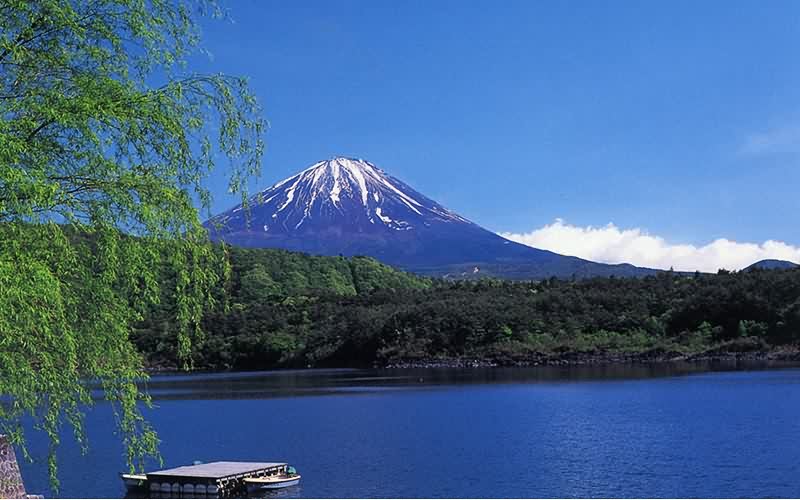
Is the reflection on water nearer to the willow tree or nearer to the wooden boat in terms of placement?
the wooden boat

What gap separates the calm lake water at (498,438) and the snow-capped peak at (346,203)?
122m

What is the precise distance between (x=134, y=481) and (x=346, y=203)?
153 meters

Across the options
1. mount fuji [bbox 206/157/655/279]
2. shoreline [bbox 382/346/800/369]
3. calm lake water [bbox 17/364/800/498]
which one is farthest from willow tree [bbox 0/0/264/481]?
mount fuji [bbox 206/157/655/279]

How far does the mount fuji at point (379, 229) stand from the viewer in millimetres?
147750

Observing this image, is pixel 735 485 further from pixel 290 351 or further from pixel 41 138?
pixel 290 351

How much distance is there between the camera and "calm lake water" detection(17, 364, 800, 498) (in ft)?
61.7

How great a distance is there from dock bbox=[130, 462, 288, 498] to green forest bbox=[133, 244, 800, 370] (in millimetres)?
44394

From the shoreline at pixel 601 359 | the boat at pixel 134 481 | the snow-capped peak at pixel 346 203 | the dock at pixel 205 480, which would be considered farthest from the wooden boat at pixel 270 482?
the snow-capped peak at pixel 346 203

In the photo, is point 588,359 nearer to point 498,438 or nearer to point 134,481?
point 498,438

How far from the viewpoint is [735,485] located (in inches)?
688

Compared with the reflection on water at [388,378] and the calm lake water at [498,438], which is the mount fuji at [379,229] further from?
the calm lake water at [498,438]

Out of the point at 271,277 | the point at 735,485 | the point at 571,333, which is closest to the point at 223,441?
the point at 735,485

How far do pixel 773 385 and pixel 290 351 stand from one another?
43.7 meters

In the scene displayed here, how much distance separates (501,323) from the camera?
69.5 m
